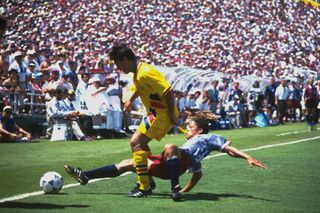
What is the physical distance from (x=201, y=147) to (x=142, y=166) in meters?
0.83

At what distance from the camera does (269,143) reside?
2084cm

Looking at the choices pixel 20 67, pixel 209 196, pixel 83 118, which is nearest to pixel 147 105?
pixel 209 196

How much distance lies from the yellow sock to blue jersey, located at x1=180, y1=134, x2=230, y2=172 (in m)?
0.59

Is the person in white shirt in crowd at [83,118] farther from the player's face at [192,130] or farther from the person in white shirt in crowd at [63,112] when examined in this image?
the player's face at [192,130]

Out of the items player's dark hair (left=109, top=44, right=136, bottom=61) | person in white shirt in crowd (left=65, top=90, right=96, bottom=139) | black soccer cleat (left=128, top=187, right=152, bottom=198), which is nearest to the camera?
player's dark hair (left=109, top=44, right=136, bottom=61)

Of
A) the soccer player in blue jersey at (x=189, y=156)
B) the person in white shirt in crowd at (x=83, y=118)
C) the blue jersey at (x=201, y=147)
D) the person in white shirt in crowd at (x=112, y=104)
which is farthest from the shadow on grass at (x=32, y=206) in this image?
the person in white shirt in crowd at (x=112, y=104)

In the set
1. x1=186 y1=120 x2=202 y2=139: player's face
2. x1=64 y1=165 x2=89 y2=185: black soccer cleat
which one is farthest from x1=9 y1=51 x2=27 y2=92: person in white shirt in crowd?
x1=186 y1=120 x2=202 y2=139: player's face

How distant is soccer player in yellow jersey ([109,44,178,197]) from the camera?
9742 mm

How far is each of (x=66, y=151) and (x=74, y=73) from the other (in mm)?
6686

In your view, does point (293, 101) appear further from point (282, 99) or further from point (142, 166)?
point (142, 166)

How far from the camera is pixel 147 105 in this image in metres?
10.0

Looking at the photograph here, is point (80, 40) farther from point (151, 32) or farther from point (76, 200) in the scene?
point (76, 200)

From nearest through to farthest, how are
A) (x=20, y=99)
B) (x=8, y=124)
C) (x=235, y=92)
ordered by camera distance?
1. (x=8, y=124)
2. (x=20, y=99)
3. (x=235, y=92)

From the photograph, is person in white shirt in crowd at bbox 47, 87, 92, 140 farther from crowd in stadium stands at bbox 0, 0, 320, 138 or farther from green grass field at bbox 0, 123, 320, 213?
green grass field at bbox 0, 123, 320, 213
